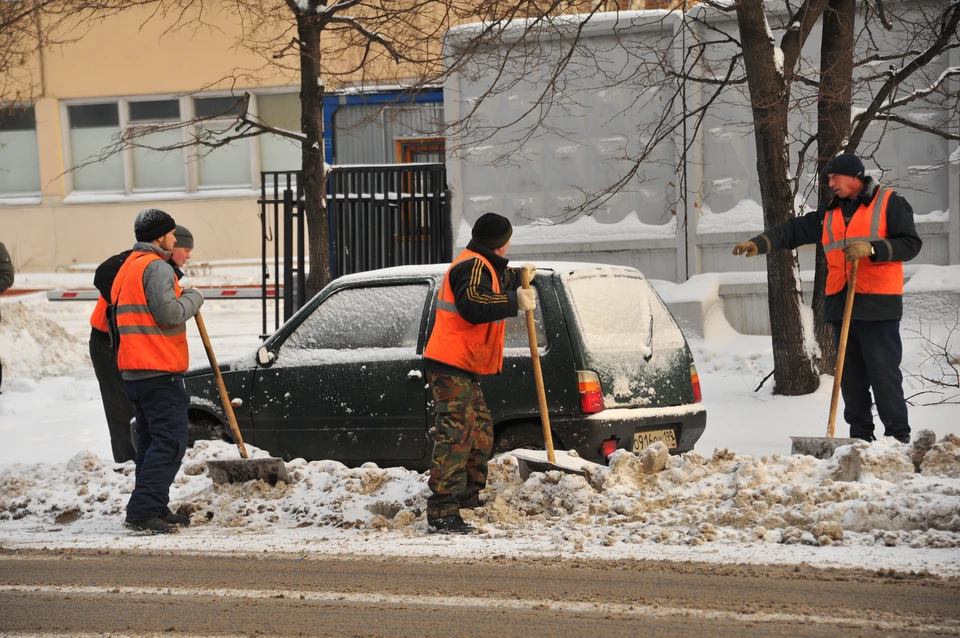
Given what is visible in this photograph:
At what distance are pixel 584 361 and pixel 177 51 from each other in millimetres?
A: 19410

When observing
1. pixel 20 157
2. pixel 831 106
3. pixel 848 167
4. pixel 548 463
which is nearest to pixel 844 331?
pixel 848 167

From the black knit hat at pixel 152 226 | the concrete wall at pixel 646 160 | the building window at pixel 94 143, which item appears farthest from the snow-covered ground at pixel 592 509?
the building window at pixel 94 143

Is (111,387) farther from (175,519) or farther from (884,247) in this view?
(884,247)

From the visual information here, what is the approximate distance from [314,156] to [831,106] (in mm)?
5669

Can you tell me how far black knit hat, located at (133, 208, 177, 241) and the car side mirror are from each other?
1396mm

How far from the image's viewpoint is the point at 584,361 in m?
7.05

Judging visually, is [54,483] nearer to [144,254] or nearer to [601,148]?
[144,254]

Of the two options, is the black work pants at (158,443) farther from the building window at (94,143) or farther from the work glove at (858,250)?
the building window at (94,143)

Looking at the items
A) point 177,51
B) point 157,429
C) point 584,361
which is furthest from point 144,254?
point 177,51

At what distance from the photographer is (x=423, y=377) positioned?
7.42 m

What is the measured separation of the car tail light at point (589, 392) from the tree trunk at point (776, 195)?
13.3 feet

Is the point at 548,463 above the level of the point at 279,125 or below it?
below

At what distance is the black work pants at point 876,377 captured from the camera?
7324 mm

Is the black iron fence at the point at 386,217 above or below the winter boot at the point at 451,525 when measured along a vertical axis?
above
